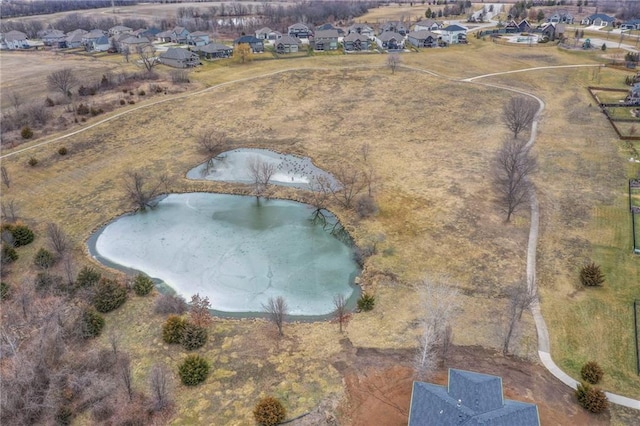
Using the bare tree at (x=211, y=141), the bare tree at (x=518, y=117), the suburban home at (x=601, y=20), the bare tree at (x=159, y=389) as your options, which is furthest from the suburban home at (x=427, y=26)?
the bare tree at (x=159, y=389)

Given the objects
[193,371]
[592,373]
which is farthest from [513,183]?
[193,371]

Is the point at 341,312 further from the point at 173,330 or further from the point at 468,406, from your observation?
the point at 173,330

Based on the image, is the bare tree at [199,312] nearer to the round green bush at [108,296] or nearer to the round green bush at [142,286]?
the round green bush at [142,286]

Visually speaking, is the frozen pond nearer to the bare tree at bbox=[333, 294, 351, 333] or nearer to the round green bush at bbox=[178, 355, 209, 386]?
the bare tree at bbox=[333, 294, 351, 333]

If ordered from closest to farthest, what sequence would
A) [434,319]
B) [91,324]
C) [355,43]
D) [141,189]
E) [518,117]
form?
[434,319] < [91,324] < [141,189] < [518,117] < [355,43]

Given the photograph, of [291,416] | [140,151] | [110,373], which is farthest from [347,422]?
[140,151]

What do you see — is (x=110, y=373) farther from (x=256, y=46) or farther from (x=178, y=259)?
(x=256, y=46)

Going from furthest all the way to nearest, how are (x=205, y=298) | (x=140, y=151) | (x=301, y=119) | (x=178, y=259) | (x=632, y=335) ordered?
1. (x=301, y=119)
2. (x=140, y=151)
3. (x=178, y=259)
4. (x=205, y=298)
5. (x=632, y=335)
